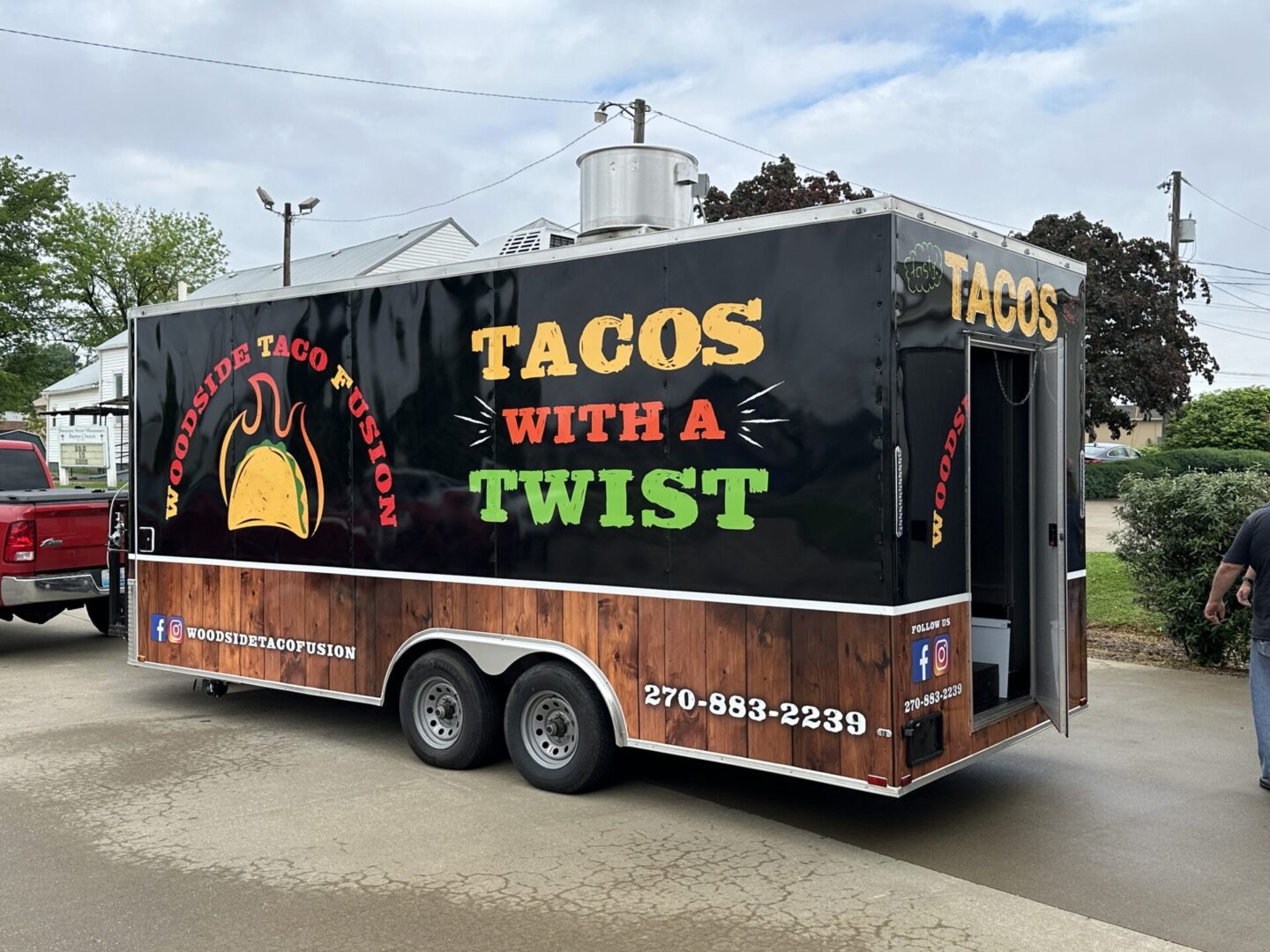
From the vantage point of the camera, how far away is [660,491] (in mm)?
5512

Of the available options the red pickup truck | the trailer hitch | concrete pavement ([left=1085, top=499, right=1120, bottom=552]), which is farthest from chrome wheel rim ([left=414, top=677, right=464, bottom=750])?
concrete pavement ([left=1085, top=499, right=1120, bottom=552])

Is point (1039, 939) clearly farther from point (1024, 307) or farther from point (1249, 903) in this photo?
point (1024, 307)

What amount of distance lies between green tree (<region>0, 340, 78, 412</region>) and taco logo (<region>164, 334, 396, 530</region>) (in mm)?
26934

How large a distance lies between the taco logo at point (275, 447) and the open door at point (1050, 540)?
143 inches

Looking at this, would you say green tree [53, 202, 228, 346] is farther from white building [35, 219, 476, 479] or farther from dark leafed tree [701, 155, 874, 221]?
dark leafed tree [701, 155, 874, 221]

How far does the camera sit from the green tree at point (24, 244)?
3041cm

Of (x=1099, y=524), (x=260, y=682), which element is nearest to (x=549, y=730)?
(x=260, y=682)

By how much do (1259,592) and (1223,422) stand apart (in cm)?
3335

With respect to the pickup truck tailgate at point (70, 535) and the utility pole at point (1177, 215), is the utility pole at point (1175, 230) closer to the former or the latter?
the utility pole at point (1177, 215)

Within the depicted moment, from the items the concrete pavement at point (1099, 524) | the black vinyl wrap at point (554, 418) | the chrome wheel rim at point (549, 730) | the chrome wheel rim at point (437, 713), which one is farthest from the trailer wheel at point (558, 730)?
the concrete pavement at point (1099, 524)

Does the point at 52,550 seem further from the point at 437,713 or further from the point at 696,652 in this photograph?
the point at 696,652

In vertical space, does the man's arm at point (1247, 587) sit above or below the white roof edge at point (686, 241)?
below

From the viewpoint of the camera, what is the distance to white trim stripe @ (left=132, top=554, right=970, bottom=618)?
192 inches

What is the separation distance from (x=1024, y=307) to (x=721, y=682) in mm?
2485
